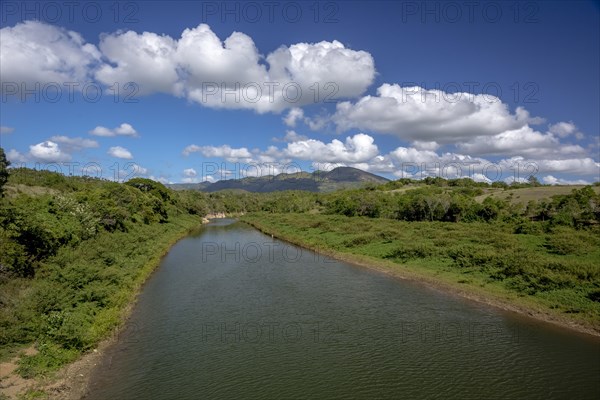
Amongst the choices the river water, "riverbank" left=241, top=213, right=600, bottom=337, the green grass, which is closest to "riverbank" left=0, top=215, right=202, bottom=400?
Result: the green grass

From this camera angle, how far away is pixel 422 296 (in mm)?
32750

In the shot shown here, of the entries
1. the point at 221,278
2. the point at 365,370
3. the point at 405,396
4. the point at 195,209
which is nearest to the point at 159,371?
the point at 365,370

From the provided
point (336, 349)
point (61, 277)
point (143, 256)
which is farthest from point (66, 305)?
point (143, 256)

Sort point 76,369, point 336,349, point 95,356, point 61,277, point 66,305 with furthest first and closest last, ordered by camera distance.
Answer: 1. point 61,277
2. point 66,305
3. point 336,349
4. point 95,356
5. point 76,369

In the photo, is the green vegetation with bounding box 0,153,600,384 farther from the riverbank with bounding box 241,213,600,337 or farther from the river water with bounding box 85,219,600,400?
the river water with bounding box 85,219,600,400

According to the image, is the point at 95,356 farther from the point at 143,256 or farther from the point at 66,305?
the point at 143,256

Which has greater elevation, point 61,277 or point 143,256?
point 61,277

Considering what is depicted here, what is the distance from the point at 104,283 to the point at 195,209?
110110 mm

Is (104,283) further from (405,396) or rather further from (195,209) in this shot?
(195,209)

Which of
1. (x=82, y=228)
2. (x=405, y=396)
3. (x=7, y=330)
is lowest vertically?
(x=405, y=396)

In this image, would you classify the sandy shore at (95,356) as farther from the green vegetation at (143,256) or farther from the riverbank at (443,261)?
the green vegetation at (143,256)

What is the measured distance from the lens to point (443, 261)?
139 feet

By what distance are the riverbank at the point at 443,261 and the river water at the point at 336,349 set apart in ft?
5.72

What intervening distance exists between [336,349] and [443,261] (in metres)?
24.8
